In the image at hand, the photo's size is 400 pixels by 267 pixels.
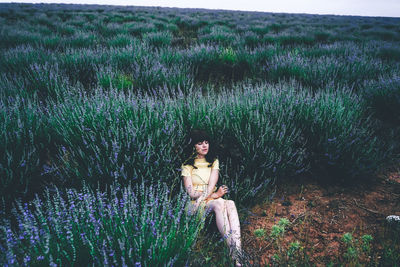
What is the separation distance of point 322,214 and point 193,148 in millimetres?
1234

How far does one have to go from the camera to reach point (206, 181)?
203 centimetres

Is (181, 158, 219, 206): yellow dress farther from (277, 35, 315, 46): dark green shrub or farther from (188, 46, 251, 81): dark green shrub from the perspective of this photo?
(277, 35, 315, 46): dark green shrub

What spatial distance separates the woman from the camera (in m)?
1.72

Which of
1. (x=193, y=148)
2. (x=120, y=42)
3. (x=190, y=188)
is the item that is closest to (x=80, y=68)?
(x=120, y=42)

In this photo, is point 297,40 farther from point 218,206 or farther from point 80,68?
point 218,206

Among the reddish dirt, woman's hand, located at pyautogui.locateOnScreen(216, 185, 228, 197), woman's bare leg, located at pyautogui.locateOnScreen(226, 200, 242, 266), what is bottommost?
the reddish dirt

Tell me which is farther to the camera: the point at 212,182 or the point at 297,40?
the point at 297,40

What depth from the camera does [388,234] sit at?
5.49 ft

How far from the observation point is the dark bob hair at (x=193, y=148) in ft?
6.51

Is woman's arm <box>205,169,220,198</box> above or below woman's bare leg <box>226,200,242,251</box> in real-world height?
above

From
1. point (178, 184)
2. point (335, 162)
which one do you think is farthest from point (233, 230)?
point (335, 162)

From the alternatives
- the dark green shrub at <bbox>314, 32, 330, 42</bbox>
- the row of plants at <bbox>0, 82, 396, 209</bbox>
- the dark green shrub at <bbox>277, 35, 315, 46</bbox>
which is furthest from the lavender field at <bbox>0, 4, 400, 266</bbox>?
the dark green shrub at <bbox>314, 32, 330, 42</bbox>

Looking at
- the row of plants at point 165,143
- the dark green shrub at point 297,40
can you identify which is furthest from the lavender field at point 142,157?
the dark green shrub at point 297,40

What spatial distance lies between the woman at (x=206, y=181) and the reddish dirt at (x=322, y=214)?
0.65 ft
